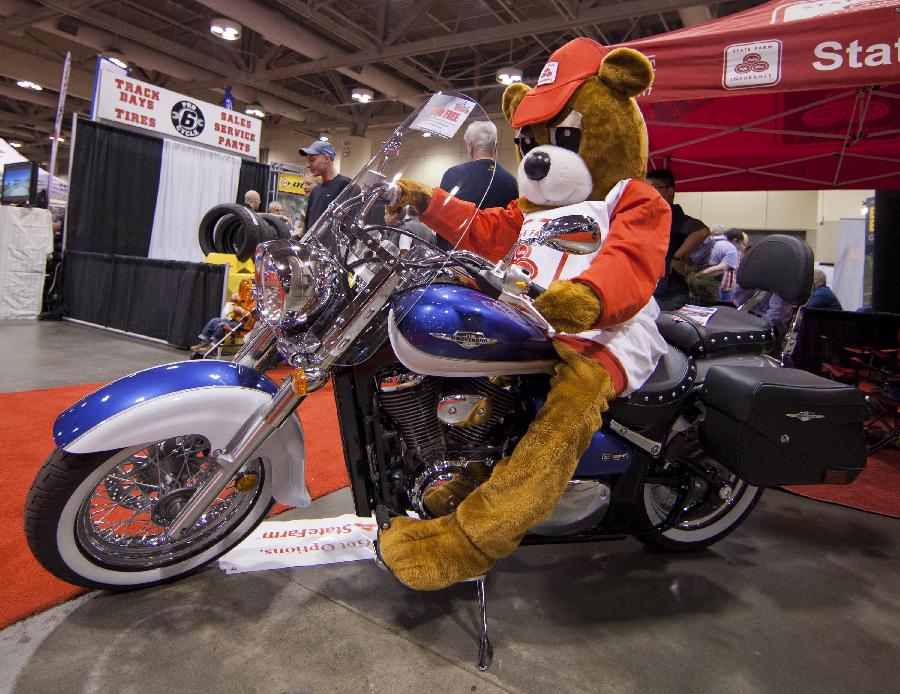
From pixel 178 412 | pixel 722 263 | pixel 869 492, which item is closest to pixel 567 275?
pixel 178 412

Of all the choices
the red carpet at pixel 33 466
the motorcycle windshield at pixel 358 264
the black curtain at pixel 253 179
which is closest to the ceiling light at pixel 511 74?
the black curtain at pixel 253 179

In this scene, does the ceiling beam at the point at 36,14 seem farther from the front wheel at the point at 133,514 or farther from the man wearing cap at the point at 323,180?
the front wheel at the point at 133,514

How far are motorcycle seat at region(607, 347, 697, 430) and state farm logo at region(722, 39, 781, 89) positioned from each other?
177cm

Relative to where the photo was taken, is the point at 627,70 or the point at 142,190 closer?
the point at 627,70

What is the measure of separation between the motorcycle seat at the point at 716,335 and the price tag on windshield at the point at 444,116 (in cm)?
110

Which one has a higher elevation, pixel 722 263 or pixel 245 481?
pixel 722 263

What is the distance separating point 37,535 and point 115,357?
4.14 metres

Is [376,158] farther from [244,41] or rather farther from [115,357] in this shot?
[244,41]

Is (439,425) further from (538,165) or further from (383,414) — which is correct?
(538,165)

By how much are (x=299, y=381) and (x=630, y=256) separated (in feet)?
3.01

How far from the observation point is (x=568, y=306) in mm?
1335

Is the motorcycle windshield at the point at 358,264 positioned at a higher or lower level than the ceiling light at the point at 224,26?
lower

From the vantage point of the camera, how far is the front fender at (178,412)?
1.36 metres

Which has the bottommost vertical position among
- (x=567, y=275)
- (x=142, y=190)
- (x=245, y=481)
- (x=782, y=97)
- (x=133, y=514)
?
(x=133, y=514)
